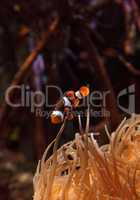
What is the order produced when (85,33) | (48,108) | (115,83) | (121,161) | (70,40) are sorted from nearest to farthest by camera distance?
(121,161) → (48,108) → (85,33) → (115,83) → (70,40)

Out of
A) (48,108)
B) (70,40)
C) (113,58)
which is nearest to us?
(48,108)

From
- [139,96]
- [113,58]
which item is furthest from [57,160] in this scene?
[113,58]

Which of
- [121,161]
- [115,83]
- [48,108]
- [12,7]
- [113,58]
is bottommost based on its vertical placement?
[121,161]

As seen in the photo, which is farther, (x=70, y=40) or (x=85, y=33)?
(x=70, y=40)

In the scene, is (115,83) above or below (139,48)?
below

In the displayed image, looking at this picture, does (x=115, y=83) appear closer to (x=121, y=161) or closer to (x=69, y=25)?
(x=69, y=25)

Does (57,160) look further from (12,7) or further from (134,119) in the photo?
(12,7)

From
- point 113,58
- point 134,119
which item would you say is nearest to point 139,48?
point 113,58
